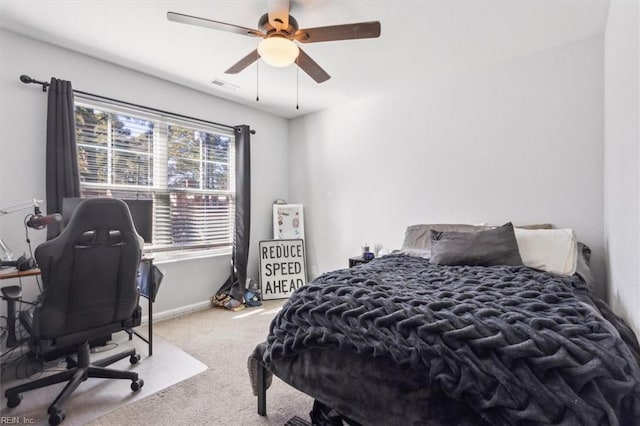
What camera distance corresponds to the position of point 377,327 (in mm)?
1110

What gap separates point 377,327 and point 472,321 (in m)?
0.32

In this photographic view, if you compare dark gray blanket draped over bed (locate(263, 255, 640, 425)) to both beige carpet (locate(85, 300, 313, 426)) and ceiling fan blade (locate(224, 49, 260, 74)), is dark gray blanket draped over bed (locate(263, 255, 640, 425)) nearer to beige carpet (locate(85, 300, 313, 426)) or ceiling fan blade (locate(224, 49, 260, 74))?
beige carpet (locate(85, 300, 313, 426))

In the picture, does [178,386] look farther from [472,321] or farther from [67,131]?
[67,131]

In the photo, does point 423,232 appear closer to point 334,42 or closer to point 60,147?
point 334,42

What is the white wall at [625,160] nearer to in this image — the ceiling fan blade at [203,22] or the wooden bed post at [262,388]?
the wooden bed post at [262,388]

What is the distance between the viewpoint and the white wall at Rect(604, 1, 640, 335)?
120 centimetres

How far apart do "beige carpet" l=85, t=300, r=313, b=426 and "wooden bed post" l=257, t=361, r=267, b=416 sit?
4 cm

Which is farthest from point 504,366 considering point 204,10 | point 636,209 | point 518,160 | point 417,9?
point 204,10

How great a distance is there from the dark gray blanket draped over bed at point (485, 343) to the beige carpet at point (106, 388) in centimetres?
103

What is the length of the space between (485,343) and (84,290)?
195 centimetres

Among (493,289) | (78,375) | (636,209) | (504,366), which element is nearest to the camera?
(504,366)

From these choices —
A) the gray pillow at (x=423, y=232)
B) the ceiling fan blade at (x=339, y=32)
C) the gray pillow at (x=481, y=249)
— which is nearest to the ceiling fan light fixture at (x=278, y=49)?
the ceiling fan blade at (x=339, y=32)

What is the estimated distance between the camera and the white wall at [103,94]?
2273mm

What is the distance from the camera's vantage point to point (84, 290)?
5.44ft
